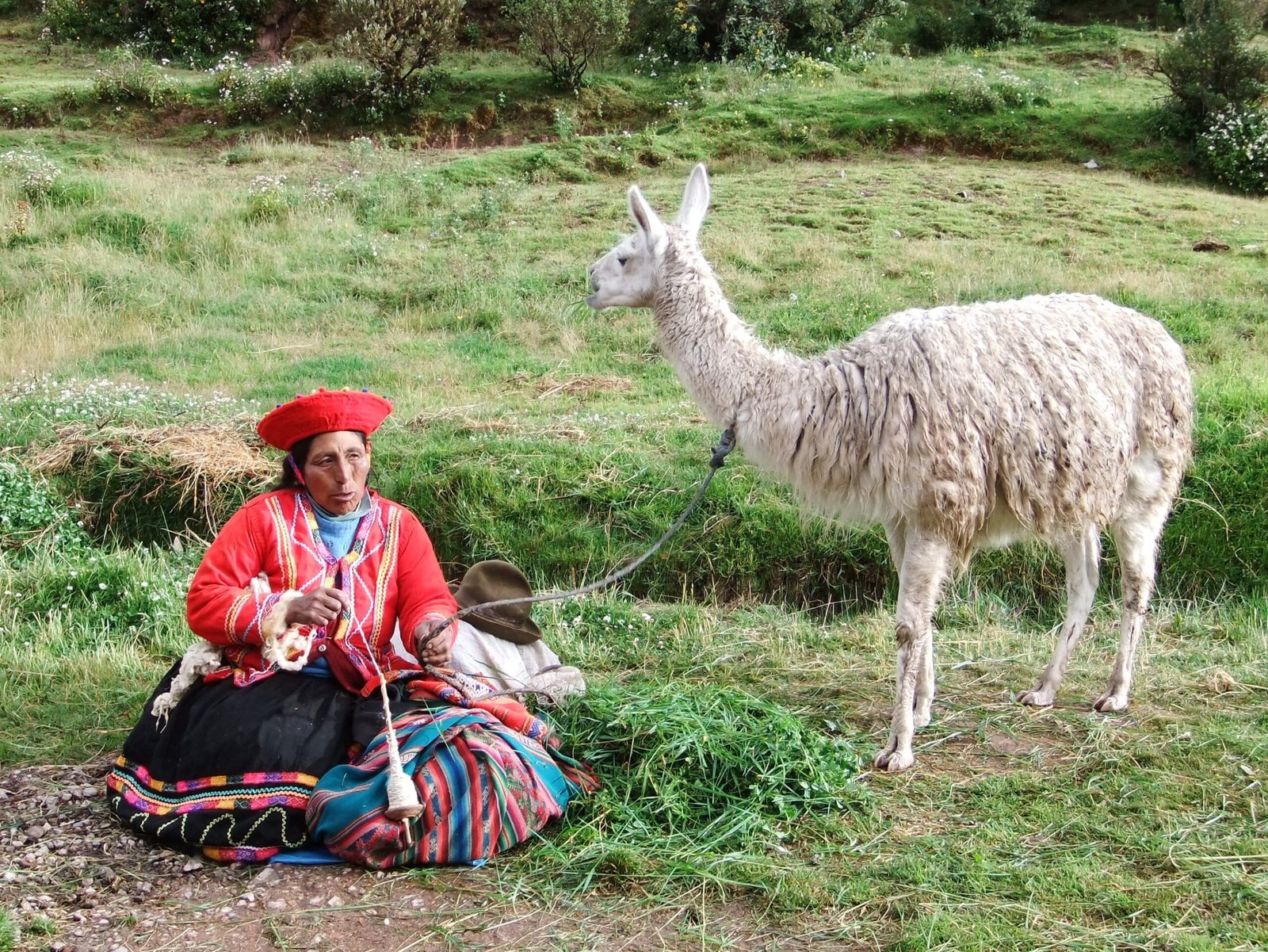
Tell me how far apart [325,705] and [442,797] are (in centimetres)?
49

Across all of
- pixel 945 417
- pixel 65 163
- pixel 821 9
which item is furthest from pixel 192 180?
pixel 945 417

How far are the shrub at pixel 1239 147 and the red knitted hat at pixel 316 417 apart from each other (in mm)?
12406

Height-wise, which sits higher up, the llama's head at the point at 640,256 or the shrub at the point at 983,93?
the shrub at the point at 983,93

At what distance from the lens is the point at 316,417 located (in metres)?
3.47

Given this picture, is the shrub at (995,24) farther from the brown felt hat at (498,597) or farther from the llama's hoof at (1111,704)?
the brown felt hat at (498,597)

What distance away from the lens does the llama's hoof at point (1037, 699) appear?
4480 millimetres

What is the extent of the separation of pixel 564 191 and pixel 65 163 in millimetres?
5597

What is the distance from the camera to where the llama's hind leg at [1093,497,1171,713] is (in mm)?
4469

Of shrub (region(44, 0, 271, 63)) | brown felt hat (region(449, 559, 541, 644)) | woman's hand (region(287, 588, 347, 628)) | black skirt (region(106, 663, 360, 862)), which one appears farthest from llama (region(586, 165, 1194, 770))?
shrub (region(44, 0, 271, 63))

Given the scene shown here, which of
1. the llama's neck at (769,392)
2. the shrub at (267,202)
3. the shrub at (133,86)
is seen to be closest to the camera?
the llama's neck at (769,392)

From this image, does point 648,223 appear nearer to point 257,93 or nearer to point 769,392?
point 769,392

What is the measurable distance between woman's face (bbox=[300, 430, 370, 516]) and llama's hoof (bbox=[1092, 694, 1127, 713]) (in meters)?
2.85

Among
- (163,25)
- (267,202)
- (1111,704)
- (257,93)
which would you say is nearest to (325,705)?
(1111,704)

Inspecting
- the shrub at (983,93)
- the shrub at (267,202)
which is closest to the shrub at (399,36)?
the shrub at (267,202)
